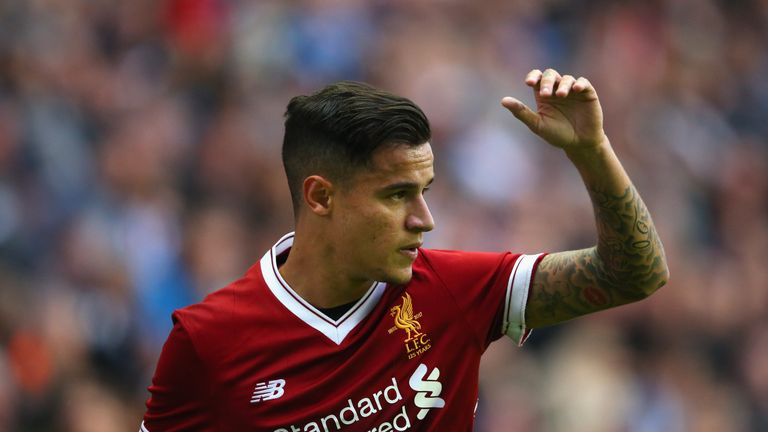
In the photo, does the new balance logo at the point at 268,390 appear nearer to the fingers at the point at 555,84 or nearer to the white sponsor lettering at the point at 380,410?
the white sponsor lettering at the point at 380,410

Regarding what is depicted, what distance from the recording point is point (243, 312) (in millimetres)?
4414

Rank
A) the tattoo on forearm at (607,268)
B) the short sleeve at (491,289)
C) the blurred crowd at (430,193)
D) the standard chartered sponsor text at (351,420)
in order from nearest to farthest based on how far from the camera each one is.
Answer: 1. the tattoo on forearm at (607,268)
2. the standard chartered sponsor text at (351,420)
3. the short sleeve at (491,289)
4. the blurred crowd at (430,193)

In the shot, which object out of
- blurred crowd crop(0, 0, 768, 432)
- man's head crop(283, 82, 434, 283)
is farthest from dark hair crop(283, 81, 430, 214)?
blurred crowd crop(0, 0, 768, 432)

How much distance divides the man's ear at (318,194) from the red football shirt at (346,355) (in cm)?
30

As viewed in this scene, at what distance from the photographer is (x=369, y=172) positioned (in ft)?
14.0

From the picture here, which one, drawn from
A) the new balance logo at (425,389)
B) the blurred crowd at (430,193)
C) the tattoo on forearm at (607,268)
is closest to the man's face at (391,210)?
the new balance logo at (425,389)

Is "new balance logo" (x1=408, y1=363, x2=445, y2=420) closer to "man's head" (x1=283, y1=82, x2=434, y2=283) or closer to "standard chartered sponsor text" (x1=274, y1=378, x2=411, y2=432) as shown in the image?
"standard chartered sponsor text" (x1=274, y1=378, x2=411, y2=432)

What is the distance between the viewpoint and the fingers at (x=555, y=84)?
3.93m

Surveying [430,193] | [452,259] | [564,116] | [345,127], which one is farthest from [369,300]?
[430,193]

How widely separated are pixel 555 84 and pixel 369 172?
652mm

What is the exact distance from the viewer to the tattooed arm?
159 inches

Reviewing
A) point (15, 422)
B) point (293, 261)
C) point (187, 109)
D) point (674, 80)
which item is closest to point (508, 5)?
point (674, 80)

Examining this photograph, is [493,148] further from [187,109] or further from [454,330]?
[454,330]

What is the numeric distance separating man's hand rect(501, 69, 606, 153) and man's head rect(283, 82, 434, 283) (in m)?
0.38
